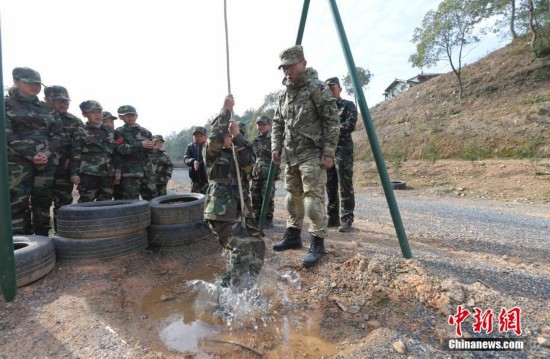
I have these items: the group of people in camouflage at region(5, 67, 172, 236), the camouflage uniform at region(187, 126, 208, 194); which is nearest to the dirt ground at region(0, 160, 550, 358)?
the group of people in camouflage at region(5, 67, 172, 236)

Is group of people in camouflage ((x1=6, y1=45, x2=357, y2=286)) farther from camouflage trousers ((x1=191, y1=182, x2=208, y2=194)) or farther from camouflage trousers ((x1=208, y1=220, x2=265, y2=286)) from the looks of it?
camouflage trousers ((x1=191, y1=182, x2=208, y2=194))

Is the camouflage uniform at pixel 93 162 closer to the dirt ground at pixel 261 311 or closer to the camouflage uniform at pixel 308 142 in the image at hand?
the dirt ground at pixel 261 311

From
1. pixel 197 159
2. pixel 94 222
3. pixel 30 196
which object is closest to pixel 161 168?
pixel 197 159

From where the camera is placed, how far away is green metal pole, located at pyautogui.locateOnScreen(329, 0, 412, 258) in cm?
286

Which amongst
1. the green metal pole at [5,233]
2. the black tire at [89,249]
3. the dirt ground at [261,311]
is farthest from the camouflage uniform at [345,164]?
the green metal pole at [5,233]

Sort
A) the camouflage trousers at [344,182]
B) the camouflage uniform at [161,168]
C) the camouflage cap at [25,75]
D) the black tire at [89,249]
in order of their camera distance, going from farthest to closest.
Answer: the camouflage uniform at [161,168] → the camouflage trousers at [344,182] → the camouflage cap at [25,75] → the black tire at [89,249]

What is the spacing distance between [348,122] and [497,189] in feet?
26.5

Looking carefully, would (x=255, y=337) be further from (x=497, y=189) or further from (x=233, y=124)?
(x=497, y=189)

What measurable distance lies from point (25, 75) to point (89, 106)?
3.08ft

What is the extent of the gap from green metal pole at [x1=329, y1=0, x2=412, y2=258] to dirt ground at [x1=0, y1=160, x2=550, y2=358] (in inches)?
10.3

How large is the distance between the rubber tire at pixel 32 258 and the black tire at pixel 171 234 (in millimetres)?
1077

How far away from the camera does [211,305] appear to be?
2648 mm

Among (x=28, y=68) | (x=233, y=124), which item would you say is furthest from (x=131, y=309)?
(x=28, y=68)

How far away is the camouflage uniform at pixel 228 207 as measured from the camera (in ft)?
8.86
